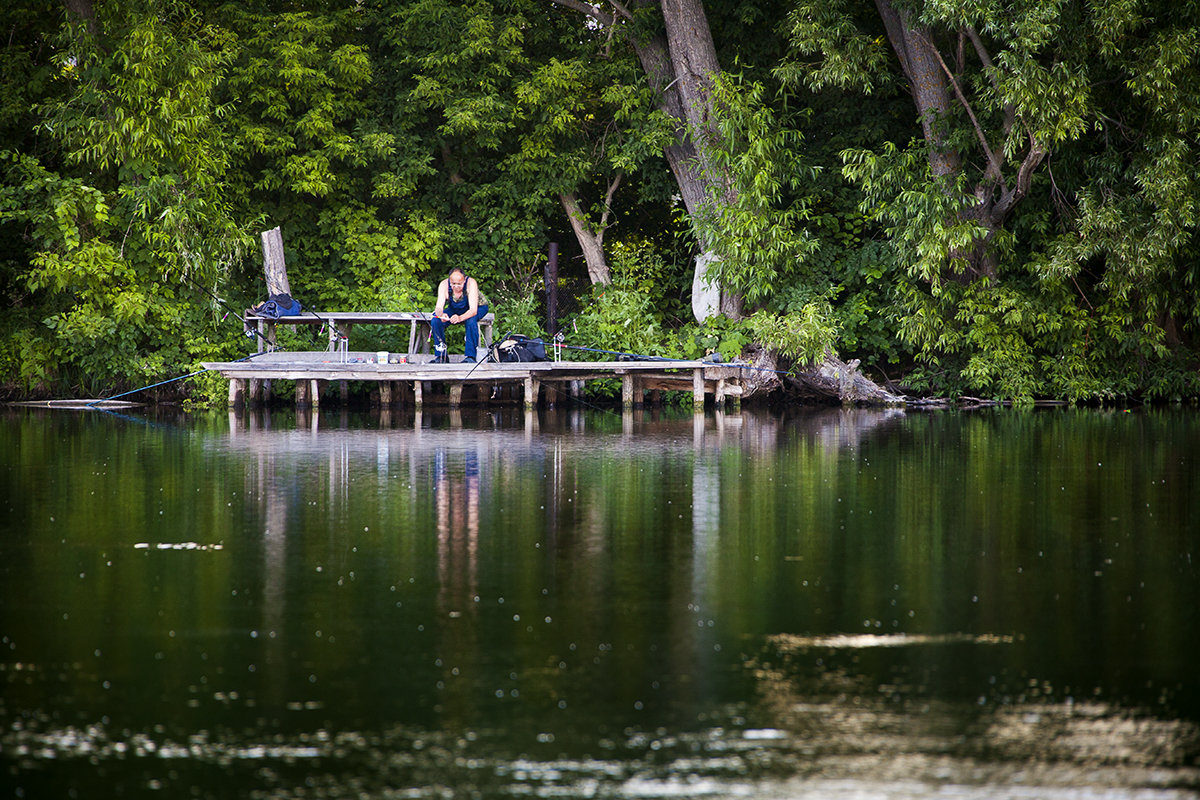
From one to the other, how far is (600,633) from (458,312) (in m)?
14.9

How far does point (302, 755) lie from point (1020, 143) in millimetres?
17491

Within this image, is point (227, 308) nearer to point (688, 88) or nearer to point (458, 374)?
point (458, 374)

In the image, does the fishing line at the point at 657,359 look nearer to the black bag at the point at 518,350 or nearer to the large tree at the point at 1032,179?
the black bag at the point at 518,350

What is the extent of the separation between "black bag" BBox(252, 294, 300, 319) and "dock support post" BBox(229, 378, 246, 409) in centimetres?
112

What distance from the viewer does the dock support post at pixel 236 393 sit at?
67.6 feet

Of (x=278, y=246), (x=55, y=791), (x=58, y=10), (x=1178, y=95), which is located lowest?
(x=55, y=791)

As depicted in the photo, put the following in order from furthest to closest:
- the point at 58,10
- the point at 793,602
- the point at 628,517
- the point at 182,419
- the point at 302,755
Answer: the point at 58,10
the point at 182,419
the point at 628,517
the point at 793,602
the point at 302,755

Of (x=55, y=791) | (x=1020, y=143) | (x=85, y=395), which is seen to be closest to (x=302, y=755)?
(x=55, y=791)

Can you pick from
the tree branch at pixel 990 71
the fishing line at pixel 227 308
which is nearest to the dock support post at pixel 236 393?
the fishing line at pixel 227 308

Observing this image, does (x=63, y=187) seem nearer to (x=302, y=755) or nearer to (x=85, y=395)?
(x=85, y=395)

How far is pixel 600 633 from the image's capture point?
5.85 meters

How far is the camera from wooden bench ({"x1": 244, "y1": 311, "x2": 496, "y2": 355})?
20.3m

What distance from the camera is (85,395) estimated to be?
878 inches

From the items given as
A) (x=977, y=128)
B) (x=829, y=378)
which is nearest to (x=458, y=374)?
(x=829, y=378)
